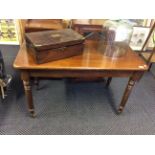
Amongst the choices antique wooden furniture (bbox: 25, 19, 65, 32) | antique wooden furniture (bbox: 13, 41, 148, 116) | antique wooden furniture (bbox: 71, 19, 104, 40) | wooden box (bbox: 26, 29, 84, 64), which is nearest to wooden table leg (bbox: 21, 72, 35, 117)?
antique wooden furniture (bbox: 13, 41, 148, 116)

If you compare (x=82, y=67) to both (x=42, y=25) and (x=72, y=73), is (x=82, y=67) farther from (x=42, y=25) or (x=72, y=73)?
(x=42, y=25)

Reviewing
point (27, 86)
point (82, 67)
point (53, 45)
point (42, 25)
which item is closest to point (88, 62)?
point (82, 67)

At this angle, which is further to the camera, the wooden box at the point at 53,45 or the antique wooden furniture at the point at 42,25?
the antique wooden furniture at the point at 42,25

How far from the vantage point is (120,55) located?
1.22m

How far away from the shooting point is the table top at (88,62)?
103cm

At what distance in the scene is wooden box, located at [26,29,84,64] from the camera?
0.99 m

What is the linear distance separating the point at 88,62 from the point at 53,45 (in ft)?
0.94

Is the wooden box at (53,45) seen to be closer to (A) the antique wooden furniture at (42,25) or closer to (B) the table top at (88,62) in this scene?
(B) the table top at (88,62)

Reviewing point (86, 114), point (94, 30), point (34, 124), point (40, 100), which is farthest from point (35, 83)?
point (94, 30)

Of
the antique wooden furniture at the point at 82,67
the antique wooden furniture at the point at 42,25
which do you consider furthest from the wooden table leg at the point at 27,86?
the antique wooden furniture at the point at 42,25

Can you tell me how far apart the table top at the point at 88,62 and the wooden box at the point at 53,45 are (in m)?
0.04

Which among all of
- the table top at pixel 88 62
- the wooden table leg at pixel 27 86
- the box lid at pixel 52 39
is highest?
the box lid at pixel 52 39
